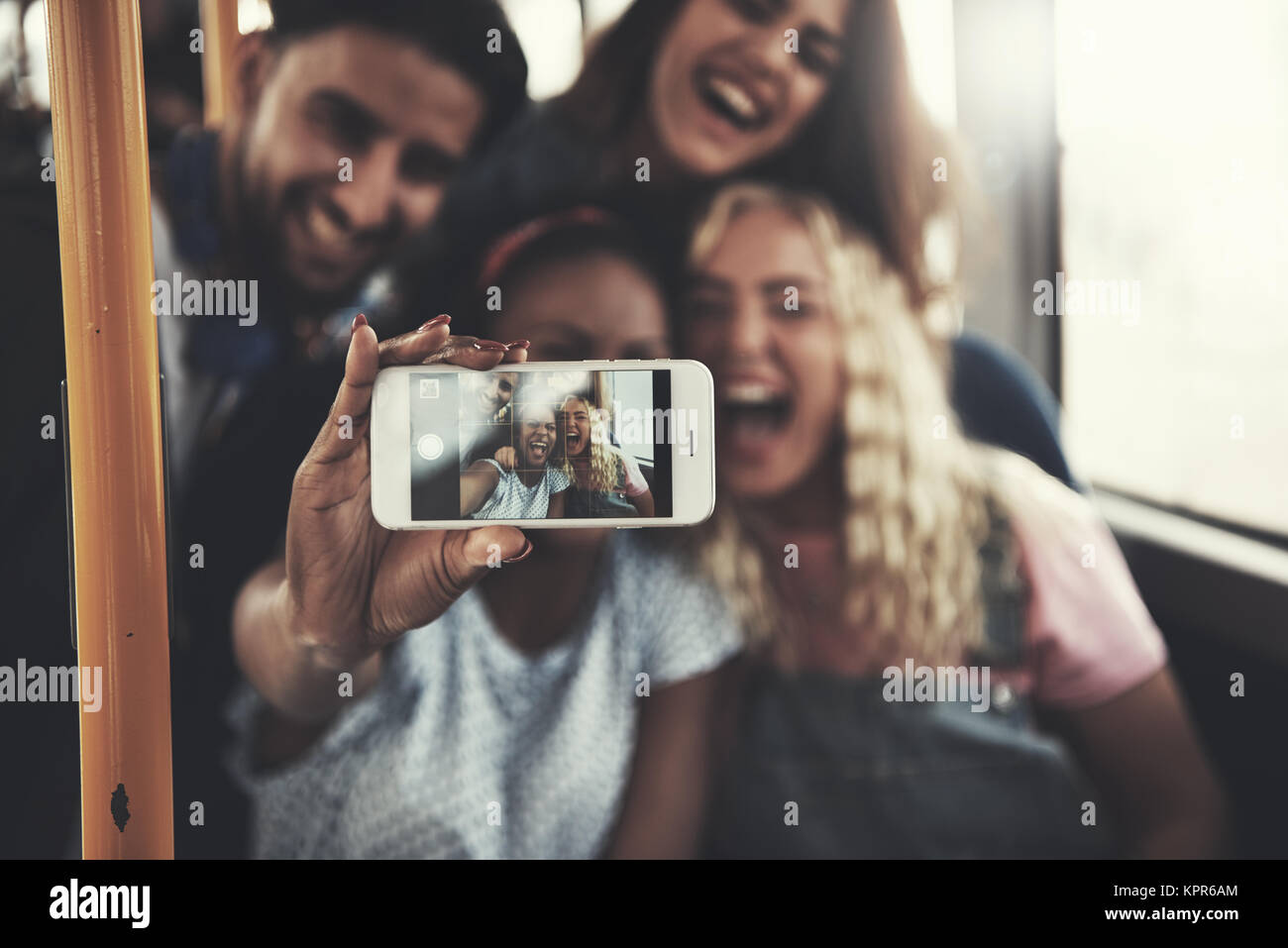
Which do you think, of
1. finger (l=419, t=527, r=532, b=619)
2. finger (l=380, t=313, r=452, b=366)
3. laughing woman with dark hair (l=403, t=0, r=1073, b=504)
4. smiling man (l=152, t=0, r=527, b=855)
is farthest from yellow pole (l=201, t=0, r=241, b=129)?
finger (l=419, t=527, r=532, b=619)

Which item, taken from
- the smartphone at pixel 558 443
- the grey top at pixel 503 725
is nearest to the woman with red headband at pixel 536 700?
the grey top at pixel 503 725

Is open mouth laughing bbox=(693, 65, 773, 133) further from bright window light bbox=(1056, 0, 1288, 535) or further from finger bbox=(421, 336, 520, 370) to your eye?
finger bbox=(421, 336, 520, 370)

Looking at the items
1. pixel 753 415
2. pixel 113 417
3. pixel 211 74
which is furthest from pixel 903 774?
pixel 211 74

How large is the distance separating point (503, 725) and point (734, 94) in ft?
2.46

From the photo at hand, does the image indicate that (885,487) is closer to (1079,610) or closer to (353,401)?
(1079,610)

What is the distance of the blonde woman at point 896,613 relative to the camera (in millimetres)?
976

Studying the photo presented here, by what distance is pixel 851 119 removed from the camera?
3.13ft

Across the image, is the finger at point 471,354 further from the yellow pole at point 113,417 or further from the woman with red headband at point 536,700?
the woman with red headband at point 536,700

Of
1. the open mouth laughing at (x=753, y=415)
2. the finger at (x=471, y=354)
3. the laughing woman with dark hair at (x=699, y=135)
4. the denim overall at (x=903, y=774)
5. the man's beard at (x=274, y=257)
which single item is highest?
the laughing woman with dark hair at (x=699, y=135)

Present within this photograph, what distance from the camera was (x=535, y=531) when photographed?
3.26ft

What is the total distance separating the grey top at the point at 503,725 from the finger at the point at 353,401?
15.9 inches

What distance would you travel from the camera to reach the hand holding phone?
1.94 feet

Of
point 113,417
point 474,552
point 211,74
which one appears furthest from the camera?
point 211,74

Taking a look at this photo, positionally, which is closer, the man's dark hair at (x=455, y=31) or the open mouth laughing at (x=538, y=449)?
the open mouth laughing at (x=538, y=449)
